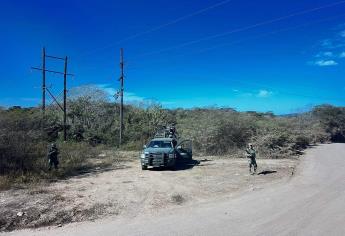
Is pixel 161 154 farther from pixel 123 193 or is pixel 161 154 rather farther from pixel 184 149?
pixel 123 193

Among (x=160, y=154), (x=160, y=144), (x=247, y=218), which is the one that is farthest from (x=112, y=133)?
(x=247, y=218)

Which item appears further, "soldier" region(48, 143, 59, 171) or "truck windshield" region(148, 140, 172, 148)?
"truck windshield" region(148, 140, 172, 148)

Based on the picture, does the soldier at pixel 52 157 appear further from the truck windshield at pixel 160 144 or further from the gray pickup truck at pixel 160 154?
the truck windshield at pixel 160 144

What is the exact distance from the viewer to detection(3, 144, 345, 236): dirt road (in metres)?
10.5

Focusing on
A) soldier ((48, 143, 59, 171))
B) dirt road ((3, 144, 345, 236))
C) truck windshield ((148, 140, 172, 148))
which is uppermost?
truck windshield ((148, 140, 172, 148))

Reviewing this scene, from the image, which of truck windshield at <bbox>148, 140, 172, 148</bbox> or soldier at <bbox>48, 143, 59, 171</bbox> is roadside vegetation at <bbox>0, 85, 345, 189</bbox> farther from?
truck windshield at <bbox>148, 140, 172, 148</bbox>

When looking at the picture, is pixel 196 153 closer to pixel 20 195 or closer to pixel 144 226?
pixel 20 195

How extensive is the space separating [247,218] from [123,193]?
5712 millimetres

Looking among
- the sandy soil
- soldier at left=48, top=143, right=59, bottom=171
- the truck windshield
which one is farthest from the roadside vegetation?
the truck windshield

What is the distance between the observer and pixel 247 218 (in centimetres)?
1162

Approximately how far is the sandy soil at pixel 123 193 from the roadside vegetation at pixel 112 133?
224 centimetres

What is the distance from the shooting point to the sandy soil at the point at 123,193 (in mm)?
12445

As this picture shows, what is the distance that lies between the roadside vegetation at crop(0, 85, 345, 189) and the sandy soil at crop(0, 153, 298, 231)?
2.24 m

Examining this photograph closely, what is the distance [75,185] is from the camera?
1756 cm
